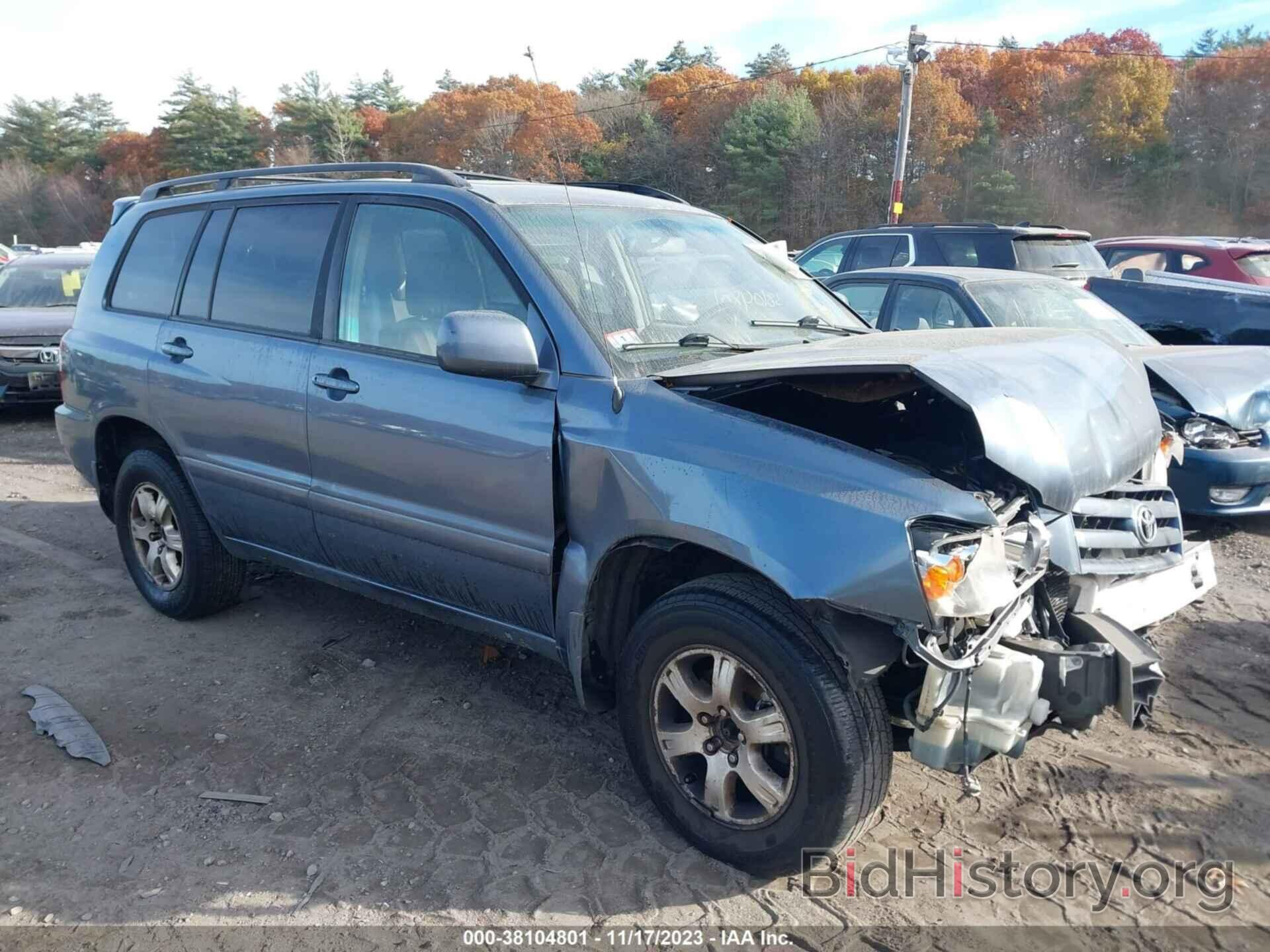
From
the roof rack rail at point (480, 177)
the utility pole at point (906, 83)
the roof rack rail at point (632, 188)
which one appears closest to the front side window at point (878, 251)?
the roof rack rail at point (632, 188)

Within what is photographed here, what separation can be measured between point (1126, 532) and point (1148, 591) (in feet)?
0.67

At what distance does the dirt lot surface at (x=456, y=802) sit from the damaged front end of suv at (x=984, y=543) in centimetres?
54

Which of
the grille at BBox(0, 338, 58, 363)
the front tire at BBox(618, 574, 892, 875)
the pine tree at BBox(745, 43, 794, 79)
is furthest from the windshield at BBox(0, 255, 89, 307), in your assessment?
the pine tree at BBox(745, 43, 794, 79)

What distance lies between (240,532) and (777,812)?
278 cm

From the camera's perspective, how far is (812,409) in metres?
3.08

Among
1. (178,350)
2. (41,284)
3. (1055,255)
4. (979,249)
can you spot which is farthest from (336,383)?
(41,284)

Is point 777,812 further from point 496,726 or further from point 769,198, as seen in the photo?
point 769,198

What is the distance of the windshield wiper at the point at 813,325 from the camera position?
3537mm

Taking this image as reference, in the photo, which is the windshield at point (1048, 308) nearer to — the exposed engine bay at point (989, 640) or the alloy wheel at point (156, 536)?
the exposed engine bay at point (989, 640)

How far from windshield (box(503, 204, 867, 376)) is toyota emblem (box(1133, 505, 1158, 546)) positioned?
1.28 m

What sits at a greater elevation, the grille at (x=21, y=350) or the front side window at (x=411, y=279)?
the front side window at (x=411, y=279)

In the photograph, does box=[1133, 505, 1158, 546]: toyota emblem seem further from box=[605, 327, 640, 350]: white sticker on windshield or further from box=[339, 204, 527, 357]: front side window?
box=[339, 204, 527, 357]: front side window

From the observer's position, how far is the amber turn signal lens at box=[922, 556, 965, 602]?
2244mm

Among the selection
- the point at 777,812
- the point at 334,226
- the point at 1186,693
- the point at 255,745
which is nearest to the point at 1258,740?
the point at 1186,693
